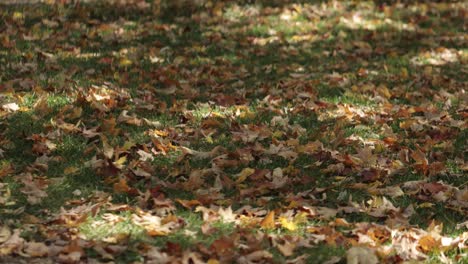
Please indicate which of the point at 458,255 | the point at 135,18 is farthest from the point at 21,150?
the point at 135,18

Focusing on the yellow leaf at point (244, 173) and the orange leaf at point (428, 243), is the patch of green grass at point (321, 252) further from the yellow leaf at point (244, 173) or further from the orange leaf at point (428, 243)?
Result: the yellow leaf at point (244, 173)

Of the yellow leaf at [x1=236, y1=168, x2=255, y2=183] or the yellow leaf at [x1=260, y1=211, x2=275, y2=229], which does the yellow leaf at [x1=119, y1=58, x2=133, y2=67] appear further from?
the yellow leaf at [x1=260, y1=211, x2=275, y2=229]

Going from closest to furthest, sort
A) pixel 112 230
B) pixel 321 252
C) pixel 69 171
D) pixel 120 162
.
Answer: pixel 321 252 → pixel 112 230 → pixel 69 171 → pixel 120 162

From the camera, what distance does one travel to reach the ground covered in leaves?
4191 millimetres

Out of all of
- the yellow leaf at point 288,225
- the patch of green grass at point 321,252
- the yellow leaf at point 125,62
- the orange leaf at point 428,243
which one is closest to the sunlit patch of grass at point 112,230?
the yellow leaf at point 288,225

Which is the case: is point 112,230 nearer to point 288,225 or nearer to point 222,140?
point 288,225

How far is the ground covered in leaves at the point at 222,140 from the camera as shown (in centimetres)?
419

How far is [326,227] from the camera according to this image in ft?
14.4

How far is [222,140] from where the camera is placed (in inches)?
234

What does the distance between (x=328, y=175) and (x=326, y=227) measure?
39.2 inches

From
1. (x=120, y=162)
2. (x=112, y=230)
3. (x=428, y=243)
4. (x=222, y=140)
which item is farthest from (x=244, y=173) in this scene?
(x=428, y=243)

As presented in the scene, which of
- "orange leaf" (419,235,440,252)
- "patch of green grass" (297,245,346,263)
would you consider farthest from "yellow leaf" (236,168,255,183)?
"orange leaf" (419,235,440,252)

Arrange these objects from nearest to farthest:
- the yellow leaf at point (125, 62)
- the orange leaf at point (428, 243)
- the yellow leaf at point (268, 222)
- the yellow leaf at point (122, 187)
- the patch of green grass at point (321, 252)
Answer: the patch of green grass at point (321, 252)
the orange leaf at point (428, 243)
the yellow leaf at point (268, 222)
the yellow leaf at point (122, 187)
the yellow leaf at point (125, 62)

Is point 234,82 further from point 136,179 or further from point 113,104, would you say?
point 136,179
